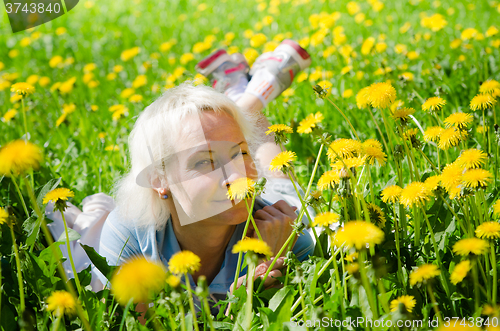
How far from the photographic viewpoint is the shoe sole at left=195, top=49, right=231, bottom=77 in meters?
2.65

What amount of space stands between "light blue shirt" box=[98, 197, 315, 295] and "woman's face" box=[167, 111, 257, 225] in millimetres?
102

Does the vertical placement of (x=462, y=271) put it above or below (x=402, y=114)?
below

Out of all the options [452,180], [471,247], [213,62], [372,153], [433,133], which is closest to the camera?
[471,247]

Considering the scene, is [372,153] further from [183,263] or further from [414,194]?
[183,263]

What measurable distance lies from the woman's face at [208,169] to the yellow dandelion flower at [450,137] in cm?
50

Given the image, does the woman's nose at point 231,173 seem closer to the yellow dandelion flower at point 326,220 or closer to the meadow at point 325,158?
the meadow at point 325,158

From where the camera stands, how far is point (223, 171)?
1252mm

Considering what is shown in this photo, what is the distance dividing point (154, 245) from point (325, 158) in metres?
0.92

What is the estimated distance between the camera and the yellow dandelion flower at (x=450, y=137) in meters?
1.05

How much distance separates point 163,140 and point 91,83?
6.03 ft

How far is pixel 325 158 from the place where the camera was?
2.03 meters

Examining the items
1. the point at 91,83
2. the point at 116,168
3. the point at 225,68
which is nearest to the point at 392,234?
the point at 116,168

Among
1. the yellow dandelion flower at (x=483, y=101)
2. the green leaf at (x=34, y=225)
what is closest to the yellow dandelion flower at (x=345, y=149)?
the yellow dandelion flower at (x=483, y=101)

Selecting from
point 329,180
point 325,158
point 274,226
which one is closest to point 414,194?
point 329,180
